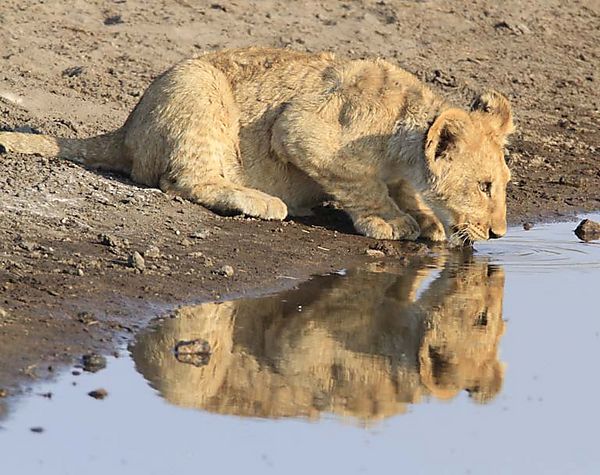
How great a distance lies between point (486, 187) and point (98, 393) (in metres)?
4.19

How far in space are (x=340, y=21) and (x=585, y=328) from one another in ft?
25.5

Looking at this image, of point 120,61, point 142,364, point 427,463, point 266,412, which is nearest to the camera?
point 427,463

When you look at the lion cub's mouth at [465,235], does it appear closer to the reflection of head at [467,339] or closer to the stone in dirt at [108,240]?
the reflection of head at [467,339]

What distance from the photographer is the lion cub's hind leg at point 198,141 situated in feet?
33.3

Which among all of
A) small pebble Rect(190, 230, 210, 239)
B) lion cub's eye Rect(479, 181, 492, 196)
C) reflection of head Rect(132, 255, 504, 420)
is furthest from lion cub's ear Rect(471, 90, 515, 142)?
small pebble Rect(190, 230, 210, 239)

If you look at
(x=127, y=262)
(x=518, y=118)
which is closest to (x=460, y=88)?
(x=518, y=118)

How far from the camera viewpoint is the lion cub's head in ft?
32.7

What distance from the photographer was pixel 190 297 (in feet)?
27.5

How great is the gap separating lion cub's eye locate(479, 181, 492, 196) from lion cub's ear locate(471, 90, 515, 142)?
0.36 m

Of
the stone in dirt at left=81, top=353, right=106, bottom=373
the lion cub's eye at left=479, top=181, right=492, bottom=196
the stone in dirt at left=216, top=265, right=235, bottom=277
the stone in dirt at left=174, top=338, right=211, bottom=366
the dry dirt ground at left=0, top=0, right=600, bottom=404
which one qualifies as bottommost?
the dry dirt ground at left=0, top=0, right=600, bottom=404

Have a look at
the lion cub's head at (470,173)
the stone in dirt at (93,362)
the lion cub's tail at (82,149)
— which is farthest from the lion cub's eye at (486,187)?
the stone in dirt at (93,362)

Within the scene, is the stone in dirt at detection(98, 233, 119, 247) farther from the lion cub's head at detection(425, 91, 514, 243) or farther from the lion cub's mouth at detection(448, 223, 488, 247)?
the lion cub's mouth at detection(448, 223, 488, 247)

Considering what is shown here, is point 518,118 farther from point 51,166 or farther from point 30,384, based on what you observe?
point 30,384

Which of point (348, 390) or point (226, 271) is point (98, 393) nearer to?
point (348, 390)
